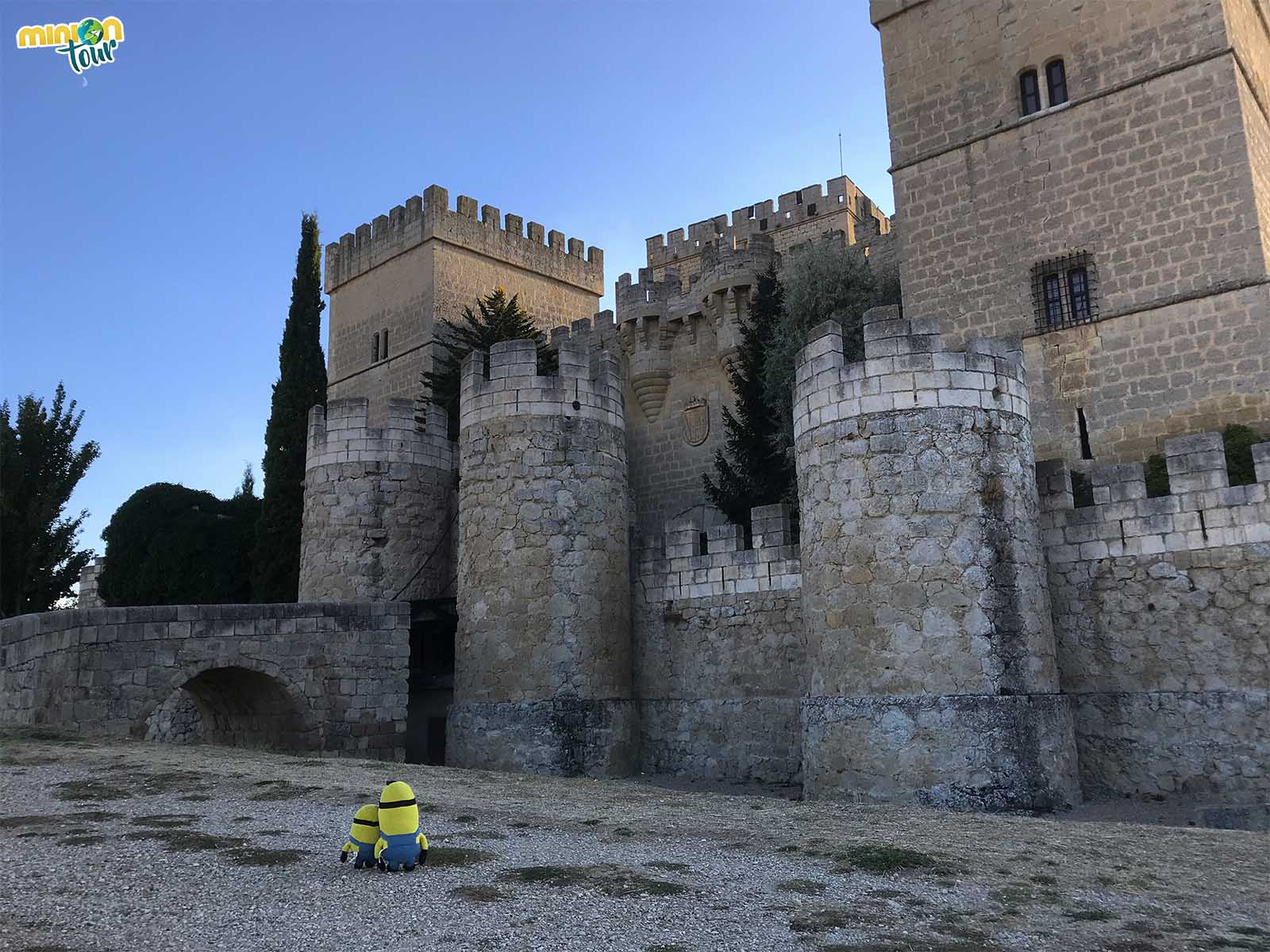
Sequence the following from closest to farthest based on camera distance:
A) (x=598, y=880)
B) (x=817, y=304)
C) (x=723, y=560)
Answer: (x=598, y=880)
(x=723, y=560)
(x=817, y=304)

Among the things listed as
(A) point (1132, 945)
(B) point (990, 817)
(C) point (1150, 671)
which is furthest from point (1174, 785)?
(A) point (1132, 945)

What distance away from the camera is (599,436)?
14.5 m

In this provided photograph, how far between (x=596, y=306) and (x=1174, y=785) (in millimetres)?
22540

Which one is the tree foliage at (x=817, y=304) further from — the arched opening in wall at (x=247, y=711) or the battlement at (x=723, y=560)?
the arched opening in wall at (x=247, y=711)

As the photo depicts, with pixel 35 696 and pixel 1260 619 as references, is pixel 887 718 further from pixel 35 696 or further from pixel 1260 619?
pixel 35 696

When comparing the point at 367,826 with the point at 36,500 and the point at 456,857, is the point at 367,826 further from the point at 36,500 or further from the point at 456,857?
the point at 36,500

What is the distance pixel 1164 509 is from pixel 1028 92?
846 cm

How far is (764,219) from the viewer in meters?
25.8

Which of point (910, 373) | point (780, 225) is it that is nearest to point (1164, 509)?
point (910, 373)

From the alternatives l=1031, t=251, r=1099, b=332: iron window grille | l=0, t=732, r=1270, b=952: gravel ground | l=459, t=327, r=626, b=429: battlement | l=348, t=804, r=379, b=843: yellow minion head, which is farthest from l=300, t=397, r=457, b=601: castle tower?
l=348, t=804, r=379, b=843: yellow minion head

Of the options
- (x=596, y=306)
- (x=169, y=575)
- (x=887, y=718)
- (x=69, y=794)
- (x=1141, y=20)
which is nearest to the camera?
(x=69, y=794)

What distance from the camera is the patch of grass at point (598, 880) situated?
570 cm

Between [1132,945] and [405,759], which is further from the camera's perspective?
[405,759]

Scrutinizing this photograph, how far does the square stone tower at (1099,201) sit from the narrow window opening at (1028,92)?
1.1 inches
